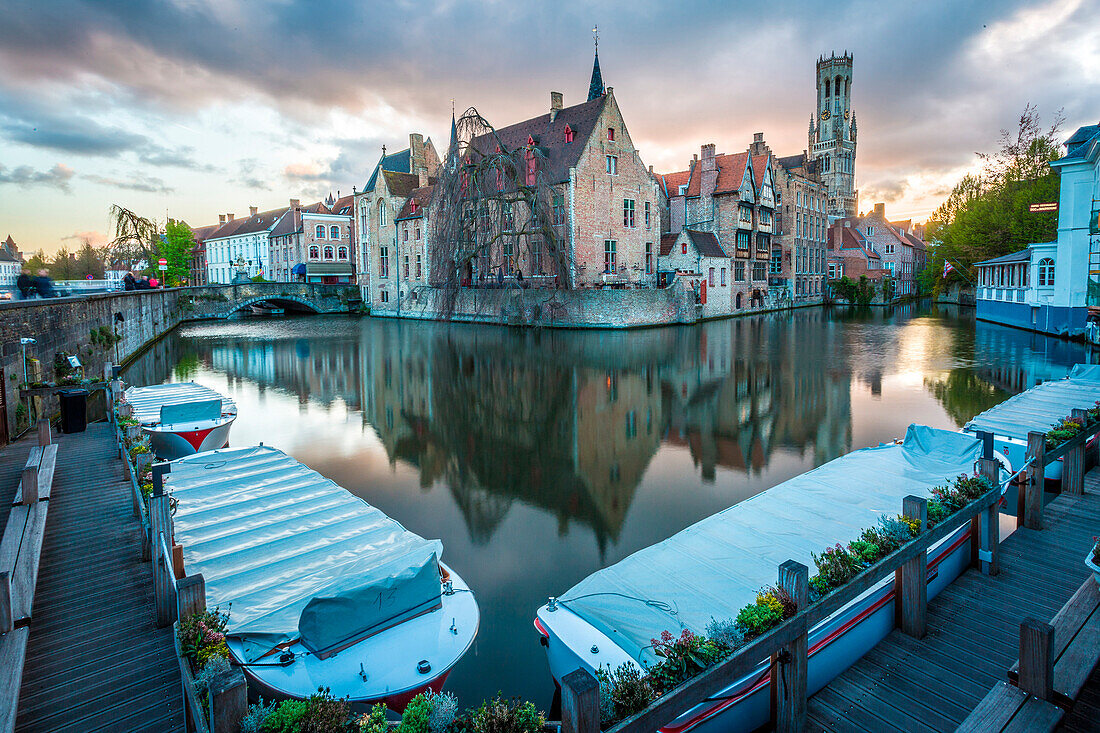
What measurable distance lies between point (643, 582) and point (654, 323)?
114 feet

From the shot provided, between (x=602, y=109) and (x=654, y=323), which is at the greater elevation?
(x=602, y=109)

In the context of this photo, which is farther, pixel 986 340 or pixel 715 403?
pixel 986 340

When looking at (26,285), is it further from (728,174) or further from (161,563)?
(728,174)

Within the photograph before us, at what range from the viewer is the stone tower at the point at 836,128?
8988cm

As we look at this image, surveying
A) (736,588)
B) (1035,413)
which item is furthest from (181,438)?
(1035,413)

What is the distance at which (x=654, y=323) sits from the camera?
39.2 metres

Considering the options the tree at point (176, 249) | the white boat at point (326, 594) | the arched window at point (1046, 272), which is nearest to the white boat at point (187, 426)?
the white boat at point (326, 594)

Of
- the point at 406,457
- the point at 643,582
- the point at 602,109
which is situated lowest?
the point at 406,457

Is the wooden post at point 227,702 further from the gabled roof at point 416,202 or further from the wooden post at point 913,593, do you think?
the gabled roof at point 416,202

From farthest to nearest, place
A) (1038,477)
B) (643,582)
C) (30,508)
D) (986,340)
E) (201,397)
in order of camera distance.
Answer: (986,340)
(201,397)
(1038,477)
(30,508)
(643,582)

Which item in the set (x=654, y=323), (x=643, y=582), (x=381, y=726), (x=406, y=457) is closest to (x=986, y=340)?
(x=654, y=323)

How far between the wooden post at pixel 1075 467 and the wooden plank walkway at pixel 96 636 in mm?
11020

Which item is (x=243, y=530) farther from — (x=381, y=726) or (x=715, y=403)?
(x=715, y=403)

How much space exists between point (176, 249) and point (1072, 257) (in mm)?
83199
